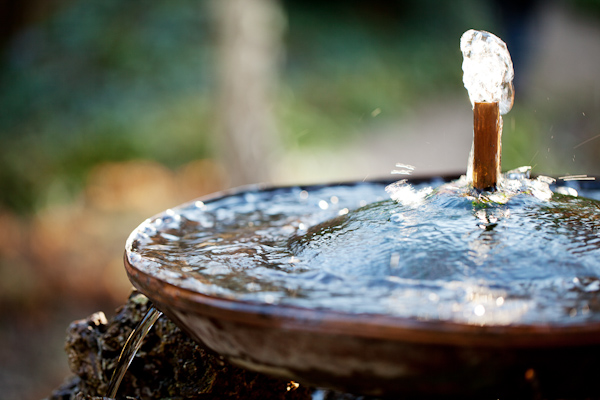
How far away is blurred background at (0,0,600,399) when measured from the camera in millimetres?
5871

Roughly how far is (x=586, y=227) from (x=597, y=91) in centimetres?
968

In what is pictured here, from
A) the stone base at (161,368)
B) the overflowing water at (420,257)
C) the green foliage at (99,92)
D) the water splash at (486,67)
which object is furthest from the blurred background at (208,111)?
the stone base at (161,368)

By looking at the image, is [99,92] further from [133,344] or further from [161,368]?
[133,344]

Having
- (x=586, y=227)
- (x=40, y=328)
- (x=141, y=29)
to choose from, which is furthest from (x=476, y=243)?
(x=141, y=29)

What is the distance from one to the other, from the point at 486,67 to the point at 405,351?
93 centimetres

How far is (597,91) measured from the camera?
Answer: 966 centimetres

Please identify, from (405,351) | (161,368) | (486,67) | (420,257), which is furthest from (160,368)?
(486,67)

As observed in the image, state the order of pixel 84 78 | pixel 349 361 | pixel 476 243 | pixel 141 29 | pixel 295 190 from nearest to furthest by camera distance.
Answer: pixel 349 361 → pixel 476 243 → pixel 295 190 → pixel 84 78 → pixel 141 29

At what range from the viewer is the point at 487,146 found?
54.7 inches

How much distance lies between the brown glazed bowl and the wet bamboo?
591 millimetres

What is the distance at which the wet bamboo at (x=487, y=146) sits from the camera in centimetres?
140

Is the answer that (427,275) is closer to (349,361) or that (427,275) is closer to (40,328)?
(349,361)

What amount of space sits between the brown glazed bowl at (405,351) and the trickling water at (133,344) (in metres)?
0.42

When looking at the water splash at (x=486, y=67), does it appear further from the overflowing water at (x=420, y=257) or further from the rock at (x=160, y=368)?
the rock at (x=160, y=368)
